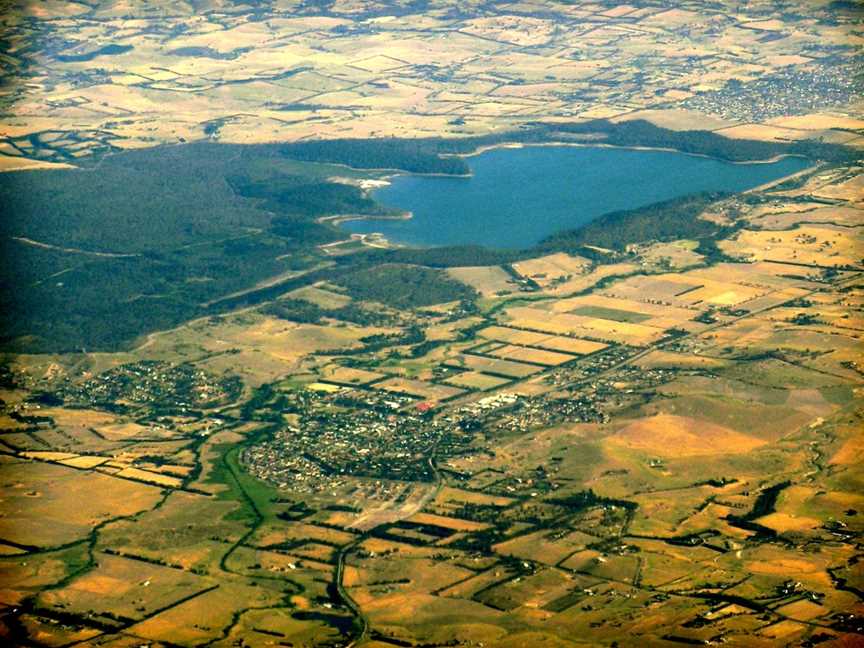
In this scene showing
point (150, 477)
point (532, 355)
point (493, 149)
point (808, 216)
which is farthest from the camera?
point (493, 149)

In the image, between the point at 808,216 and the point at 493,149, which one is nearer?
the point at 808,216

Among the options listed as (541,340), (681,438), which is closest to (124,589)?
(681,438)

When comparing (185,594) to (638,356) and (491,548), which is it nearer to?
(491,548)

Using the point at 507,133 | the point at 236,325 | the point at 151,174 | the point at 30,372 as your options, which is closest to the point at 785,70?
the point at 507,133

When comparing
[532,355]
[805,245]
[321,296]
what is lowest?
[321,296]

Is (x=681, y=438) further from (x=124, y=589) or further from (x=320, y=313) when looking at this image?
(x=320, y=313)
